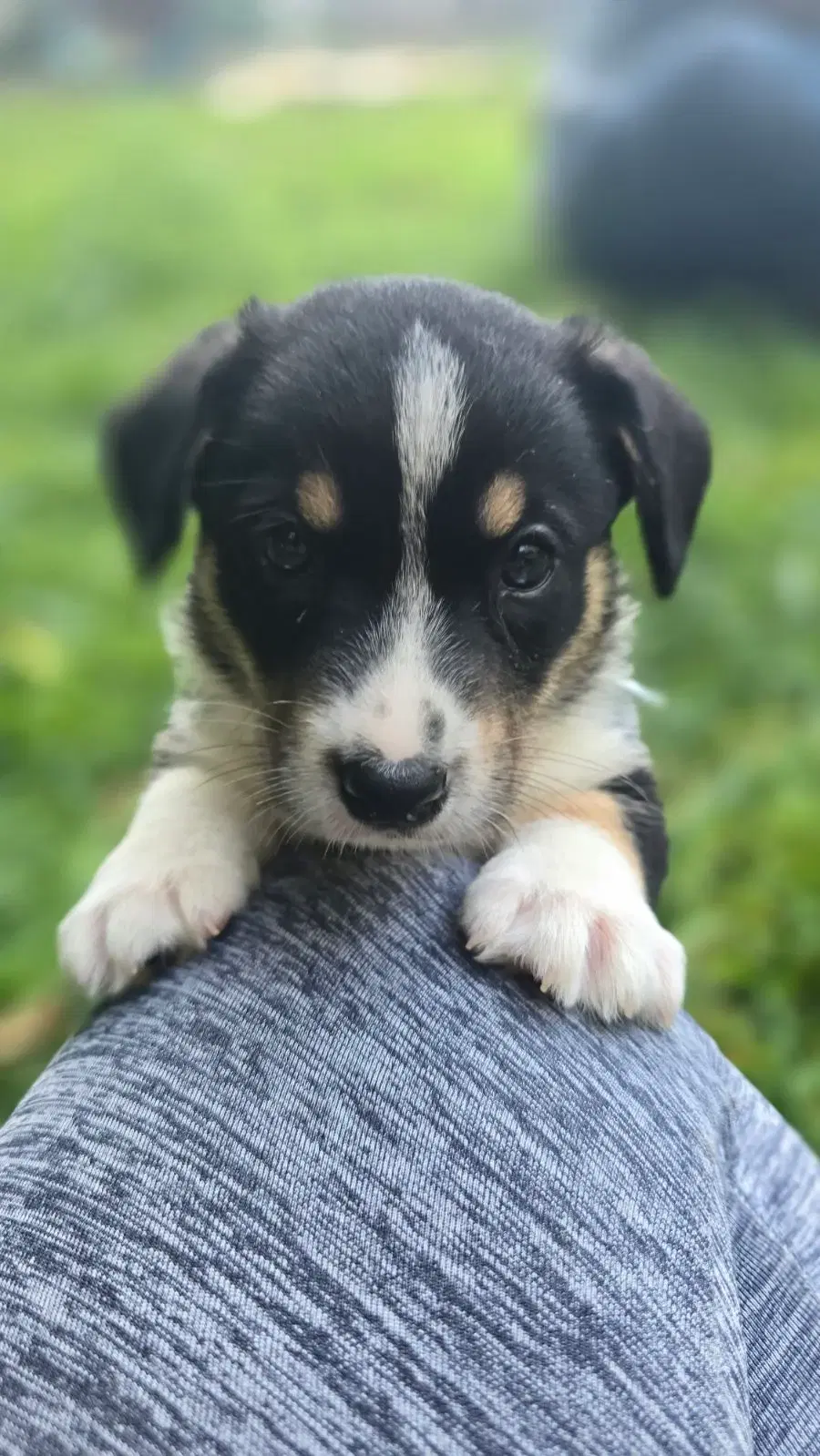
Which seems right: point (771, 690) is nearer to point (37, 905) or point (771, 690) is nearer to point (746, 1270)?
point (37, 905)

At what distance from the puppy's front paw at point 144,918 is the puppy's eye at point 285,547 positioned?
0.46m

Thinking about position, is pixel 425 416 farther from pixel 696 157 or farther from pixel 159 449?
pixel 696 157

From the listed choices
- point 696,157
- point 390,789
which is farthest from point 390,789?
point 696,157

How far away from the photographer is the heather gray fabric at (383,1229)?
1.19 meters

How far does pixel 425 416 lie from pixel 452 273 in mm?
5019

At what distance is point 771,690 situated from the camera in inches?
161

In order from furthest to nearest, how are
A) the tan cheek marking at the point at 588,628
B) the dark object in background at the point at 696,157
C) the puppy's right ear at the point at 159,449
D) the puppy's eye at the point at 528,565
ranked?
the dark object in background at the point at 696,157
the tan cheek marking at the point at 588,628
the puppy's right ear at the point at 159,449
the puppy's eye at the point at 528,565

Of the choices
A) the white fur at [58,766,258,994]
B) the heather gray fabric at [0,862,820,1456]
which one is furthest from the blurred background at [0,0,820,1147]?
the heather gray fabric at [0,862,820,1456]

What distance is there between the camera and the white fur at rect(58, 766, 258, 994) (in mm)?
1733

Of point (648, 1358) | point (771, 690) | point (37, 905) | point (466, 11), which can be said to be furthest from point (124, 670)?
point (466, 11)

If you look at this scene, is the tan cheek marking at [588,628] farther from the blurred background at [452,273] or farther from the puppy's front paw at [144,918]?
the puppy's front paw at [144,918]

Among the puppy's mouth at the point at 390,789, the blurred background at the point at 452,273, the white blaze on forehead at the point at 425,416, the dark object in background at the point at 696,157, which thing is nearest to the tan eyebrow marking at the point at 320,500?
the white blaze on forehead at the point at 425,416

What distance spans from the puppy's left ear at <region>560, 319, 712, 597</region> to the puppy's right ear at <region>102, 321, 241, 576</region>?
61 centimetres

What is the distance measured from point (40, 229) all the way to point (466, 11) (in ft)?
13.3
